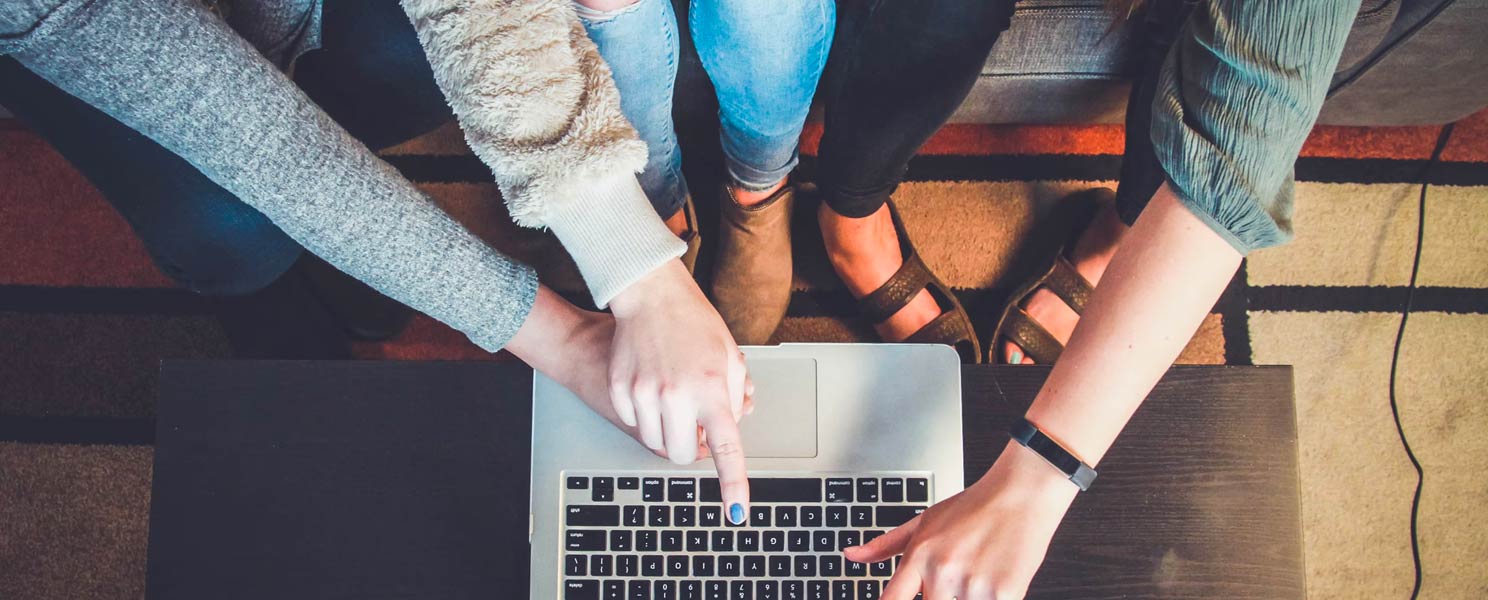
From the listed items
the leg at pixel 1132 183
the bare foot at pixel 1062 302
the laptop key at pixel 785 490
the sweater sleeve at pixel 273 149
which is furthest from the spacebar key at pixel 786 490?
the bare foot at pixel 1062 302

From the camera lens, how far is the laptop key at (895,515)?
0.63 meters

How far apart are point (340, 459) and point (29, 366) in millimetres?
922

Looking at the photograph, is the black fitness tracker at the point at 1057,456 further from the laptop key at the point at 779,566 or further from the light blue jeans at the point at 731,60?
the light blue jeans at the point at 731,60

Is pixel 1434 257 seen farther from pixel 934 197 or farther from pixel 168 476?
pixel 168 476

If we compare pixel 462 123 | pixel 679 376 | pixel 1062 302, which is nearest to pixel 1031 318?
pixel 1062 302

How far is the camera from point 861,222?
1072 mm

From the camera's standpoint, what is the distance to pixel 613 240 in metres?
0.59

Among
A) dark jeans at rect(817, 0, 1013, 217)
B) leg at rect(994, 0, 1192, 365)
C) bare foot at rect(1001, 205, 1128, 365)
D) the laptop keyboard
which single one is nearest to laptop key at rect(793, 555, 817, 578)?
the laptop keyboard

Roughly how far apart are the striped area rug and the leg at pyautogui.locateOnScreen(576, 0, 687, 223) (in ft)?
1.07

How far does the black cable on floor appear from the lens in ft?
3.74

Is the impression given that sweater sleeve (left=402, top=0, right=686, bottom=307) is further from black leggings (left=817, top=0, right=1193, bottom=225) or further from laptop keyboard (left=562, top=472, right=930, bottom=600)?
black leggings (left=817, top=0, right=1193, bottom=225)

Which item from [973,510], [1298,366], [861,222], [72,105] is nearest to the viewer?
[973,510]

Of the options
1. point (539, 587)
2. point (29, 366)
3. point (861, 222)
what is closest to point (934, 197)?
point (861, 222)

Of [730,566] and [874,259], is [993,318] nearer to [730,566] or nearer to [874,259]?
[874,259]
